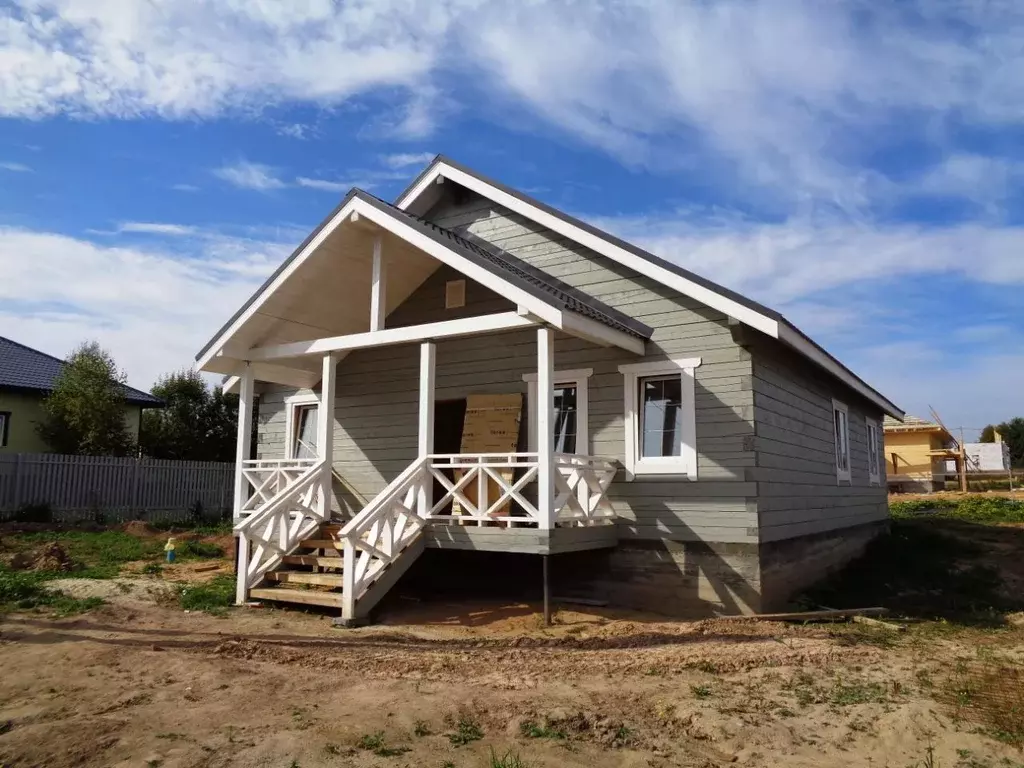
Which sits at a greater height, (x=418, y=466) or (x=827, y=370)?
(x=827, y=370)

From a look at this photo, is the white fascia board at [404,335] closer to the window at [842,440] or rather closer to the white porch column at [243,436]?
the white porch column at [243,436]

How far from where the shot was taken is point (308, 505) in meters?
11.5

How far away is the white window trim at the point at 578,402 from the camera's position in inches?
442

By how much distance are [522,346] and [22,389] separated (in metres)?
20.4

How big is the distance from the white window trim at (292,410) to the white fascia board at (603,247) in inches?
154

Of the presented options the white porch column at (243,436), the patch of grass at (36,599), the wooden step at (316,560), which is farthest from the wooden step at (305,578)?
the patch of grass at (36,599)

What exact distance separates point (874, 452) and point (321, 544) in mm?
13727

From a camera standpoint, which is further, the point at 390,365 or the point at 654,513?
the point at 390,365

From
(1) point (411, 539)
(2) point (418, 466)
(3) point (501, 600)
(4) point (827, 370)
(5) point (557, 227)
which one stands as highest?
(5) point (557, 227)

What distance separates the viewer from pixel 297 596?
31.7ft

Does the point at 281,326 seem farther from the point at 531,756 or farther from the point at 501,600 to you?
the point at 531,756

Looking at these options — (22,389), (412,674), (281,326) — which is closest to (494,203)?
(281,326)

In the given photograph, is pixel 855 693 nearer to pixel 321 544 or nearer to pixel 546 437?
pixel 546 437

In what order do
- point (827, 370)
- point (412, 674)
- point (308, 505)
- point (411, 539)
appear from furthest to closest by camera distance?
1. point (827, 370)
2. point (308, 505)
3. point (411, 539)
4. point (412, 674)
